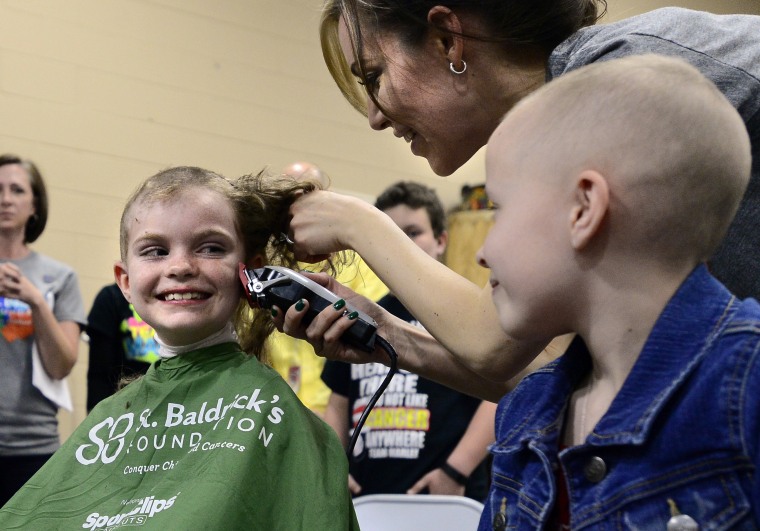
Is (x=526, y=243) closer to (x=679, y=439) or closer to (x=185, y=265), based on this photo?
(x=679, y=439)

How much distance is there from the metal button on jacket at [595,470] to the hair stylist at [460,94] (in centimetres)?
31

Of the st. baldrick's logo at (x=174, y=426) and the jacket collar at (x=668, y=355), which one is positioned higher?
the jacket collar at (x=668, y=355)

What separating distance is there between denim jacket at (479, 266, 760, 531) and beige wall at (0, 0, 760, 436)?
3080mm

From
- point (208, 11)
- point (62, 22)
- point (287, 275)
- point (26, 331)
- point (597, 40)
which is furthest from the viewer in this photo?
point (208, 11)

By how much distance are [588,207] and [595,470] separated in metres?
0.25

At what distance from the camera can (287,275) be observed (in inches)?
56.4

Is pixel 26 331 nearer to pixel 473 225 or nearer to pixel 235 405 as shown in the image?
pixel 235 405

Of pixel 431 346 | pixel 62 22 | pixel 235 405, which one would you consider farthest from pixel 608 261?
Result: pixel 62 22

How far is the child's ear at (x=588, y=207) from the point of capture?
2.99ft

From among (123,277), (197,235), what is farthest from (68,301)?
(197,235)

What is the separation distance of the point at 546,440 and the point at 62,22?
351 centimetres

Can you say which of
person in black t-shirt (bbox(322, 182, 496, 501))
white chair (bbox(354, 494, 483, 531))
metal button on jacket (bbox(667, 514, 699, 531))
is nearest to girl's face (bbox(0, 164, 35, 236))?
person in black t-shirt (bbox(322, 182, 496, 501))

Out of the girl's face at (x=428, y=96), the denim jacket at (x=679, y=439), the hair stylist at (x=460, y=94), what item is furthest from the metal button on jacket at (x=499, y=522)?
the girl's face at (x=428, y=96)

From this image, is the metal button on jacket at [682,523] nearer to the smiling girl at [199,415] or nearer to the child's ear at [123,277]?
the smiling girl at [199,415]
